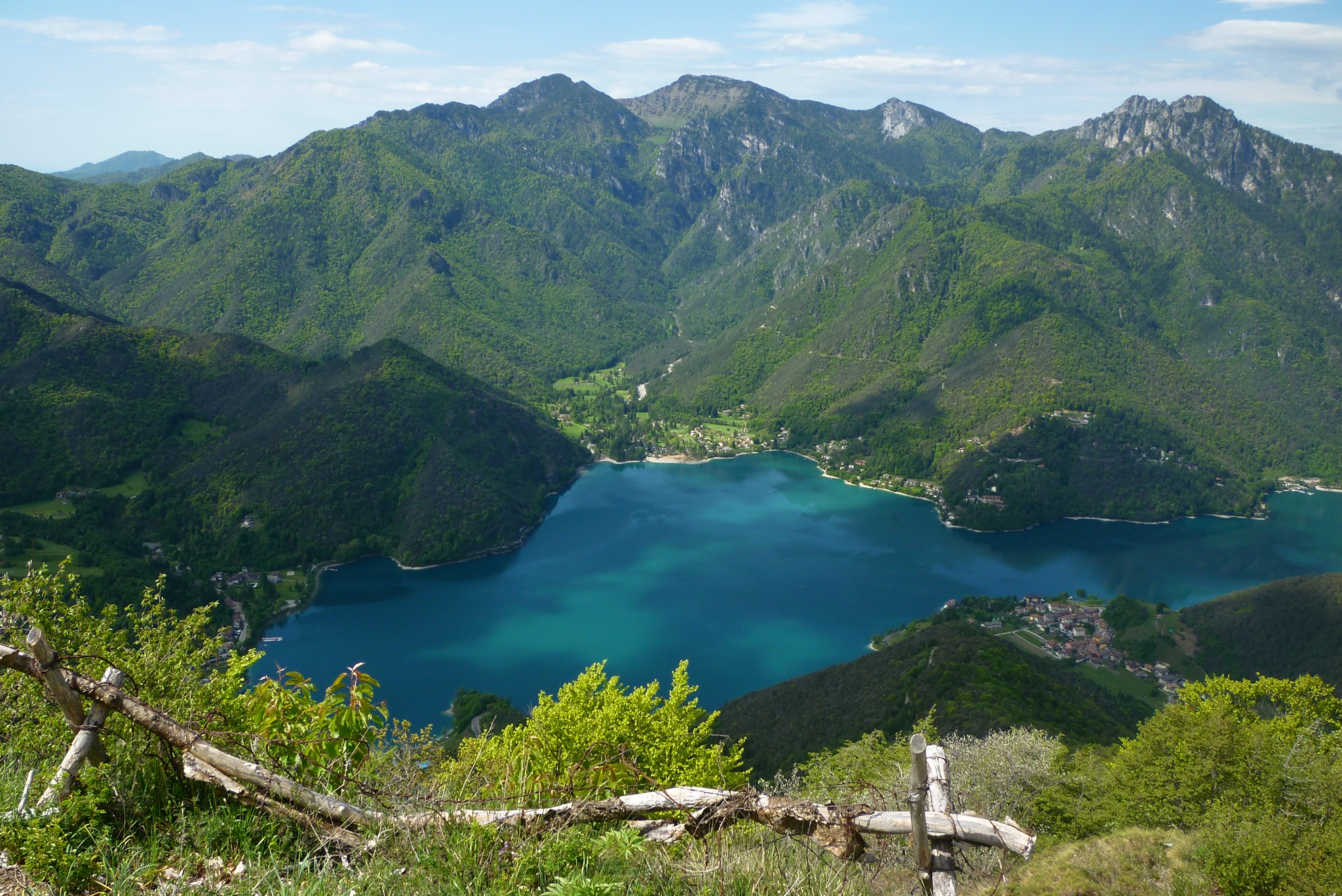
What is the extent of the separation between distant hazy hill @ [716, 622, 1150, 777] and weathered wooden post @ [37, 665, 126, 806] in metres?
31.1

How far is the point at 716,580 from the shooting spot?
76312 mm

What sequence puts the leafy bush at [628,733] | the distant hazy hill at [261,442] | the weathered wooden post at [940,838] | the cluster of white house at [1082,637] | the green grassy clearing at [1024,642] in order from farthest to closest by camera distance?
the distant hazy hill at [261,442] < the green grassy clearing at [1024,642] < the cluster of white house at [1082,637] < the leafy bush at [628,733] < the weathered wooden post at [940,838]

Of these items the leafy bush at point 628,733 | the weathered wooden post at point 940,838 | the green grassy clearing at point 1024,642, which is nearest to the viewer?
the weathered wooden post at point 940,838

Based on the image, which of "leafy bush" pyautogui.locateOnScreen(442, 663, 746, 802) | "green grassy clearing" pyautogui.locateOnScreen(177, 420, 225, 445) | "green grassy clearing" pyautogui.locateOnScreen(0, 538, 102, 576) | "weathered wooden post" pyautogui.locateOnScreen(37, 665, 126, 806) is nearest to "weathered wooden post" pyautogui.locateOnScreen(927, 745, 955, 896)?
"leafy bush" pyautogui.locateOnScreen(442, 663, 746, 802)

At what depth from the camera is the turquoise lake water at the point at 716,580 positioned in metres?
60.0

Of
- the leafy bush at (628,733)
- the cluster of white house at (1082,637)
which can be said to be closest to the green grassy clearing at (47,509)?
the leafy bush at (628,733)

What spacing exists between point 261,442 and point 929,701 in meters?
76.5

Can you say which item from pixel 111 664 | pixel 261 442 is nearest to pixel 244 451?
pixel 261 442

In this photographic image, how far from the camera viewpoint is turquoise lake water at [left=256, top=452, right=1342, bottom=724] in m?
60.0

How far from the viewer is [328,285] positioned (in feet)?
618

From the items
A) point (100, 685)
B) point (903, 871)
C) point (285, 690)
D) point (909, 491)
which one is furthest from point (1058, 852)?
point (909, 491)

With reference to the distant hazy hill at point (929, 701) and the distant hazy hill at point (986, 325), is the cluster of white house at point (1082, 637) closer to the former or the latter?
the distant hazy hill at point (929, 701)

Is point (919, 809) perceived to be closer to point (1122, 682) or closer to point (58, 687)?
point (58, 687)

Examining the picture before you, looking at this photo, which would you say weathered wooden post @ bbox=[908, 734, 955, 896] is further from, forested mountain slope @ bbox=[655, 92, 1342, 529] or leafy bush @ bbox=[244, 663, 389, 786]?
forested mountain slope @ bbox=[655, 92, 1342, 529]
